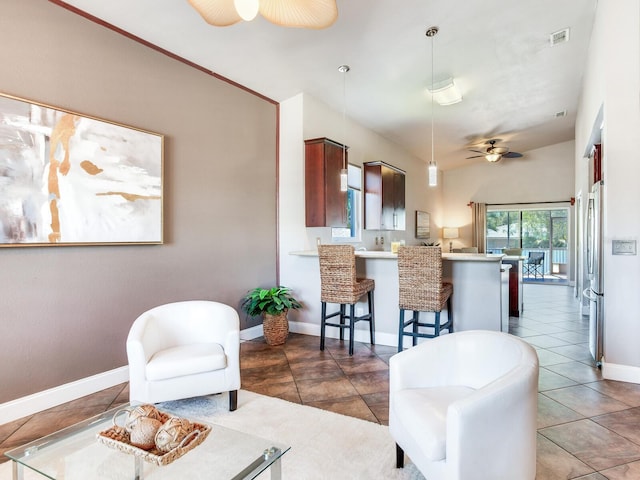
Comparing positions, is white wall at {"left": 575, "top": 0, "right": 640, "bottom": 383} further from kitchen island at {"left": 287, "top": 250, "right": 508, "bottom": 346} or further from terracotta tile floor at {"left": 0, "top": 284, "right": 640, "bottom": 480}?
kitchen island at {"left": 287, "top": 250, "right": 508, "bottom": 346}

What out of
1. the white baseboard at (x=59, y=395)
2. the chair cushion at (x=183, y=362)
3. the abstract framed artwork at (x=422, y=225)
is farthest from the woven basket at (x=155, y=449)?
the abstract framed artwork at (x=422, y=225)

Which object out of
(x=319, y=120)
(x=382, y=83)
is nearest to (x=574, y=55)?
(x=382, y=83)

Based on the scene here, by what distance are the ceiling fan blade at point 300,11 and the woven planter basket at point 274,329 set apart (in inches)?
116

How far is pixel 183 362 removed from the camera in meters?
2.34

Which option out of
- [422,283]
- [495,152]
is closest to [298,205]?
[422,283]

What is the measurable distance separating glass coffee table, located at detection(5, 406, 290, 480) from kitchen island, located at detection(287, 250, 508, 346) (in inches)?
105

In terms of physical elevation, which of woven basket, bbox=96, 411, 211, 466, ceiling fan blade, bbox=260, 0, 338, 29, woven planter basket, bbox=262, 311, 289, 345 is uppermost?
ceiling fan blade, bbox=260, 0, 338, 29

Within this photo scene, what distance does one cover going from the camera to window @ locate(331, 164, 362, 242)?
571 centimetres

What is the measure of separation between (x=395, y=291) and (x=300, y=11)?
2.90 metres

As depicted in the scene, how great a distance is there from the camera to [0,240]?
7.64ft

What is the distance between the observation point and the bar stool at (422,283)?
3.26 metres

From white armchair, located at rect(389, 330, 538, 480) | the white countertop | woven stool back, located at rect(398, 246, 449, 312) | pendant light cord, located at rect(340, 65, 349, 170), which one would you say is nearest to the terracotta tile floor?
white armchair, located at rect(389, 330, 538, 480)

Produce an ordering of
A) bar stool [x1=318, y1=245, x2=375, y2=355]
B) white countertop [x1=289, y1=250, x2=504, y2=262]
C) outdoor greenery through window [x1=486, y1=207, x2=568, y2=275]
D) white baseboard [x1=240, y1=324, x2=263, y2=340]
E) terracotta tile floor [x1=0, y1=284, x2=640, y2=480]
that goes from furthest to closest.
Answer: outdoor greenery through window [x1=486, y1=207, x2=568, y2=275] → white baseboard [x1=240, y1=324, x2=263, y2=340] → bar stool [x1=318, y1=245, x2=375, y2=355] → white countertop [x1=289, y1=250, x2=504, y2=262] → terracotta tile floor [x1=0, y1=284, x2=640, y2=480]

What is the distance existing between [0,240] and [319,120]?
3697 mm
